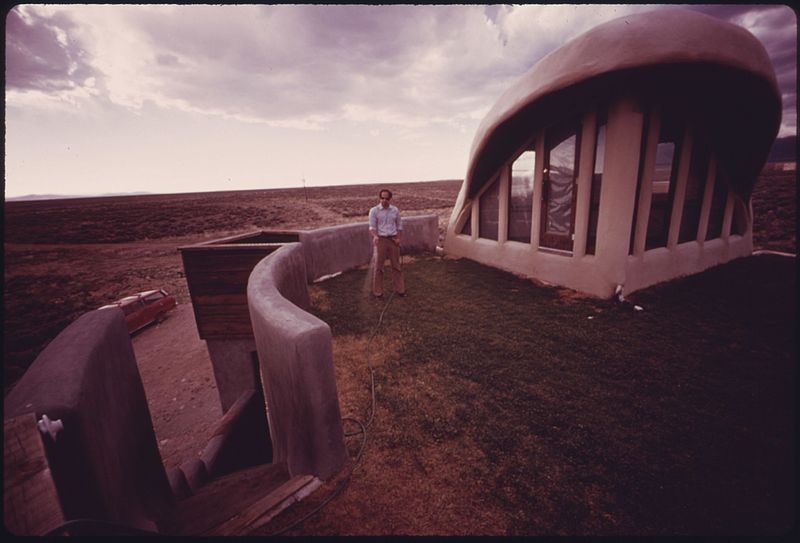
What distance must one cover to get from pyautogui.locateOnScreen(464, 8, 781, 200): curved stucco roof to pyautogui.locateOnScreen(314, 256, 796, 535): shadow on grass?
4.13 m

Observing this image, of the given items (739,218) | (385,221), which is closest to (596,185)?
(385,221)

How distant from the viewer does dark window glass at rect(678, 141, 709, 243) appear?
8227 millimetres

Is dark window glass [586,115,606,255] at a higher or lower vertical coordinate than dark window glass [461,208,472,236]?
higher

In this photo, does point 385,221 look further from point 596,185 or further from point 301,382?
point 301,382

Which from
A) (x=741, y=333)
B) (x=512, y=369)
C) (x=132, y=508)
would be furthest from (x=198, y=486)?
(x=741, y=333)

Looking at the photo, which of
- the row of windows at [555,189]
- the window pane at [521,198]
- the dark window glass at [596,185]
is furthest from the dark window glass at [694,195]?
the window pane at [521,198]

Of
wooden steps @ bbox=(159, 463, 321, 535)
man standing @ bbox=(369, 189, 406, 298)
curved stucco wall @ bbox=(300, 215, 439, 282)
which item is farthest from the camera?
curved stucco wall @ bbox=(300, 215, 439, 282)

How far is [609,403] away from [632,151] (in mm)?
5223

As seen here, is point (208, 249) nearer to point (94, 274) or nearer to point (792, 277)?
point (792, 277)

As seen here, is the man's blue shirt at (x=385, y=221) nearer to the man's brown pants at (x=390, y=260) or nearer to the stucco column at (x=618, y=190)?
the man's brown pants at (x=390, y=260)

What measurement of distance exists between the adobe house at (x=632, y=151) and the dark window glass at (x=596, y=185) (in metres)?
0.03

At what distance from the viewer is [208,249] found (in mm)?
7309

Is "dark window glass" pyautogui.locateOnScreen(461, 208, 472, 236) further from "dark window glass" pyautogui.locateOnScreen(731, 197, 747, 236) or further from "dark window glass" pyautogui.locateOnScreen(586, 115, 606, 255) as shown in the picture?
"dark window glass" pyautogui.locateOnScreen(731, 197, 747, 236)

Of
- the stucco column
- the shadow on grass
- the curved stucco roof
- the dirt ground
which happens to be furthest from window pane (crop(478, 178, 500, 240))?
the dirt ground
